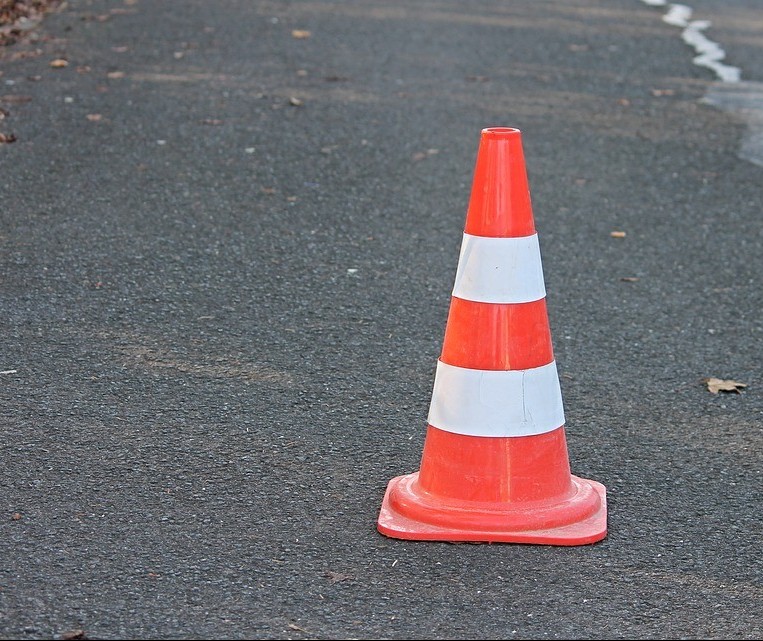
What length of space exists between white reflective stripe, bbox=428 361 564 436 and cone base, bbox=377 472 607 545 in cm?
21

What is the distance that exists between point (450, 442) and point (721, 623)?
0.87 metres

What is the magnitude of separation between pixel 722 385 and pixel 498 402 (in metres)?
1.38

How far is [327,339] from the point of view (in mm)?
4605

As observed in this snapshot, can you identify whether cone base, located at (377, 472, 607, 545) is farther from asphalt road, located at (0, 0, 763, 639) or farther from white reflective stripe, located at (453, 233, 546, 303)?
white reflective stripe, located at (453, 233, 546, 303)

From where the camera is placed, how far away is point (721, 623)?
278 cm

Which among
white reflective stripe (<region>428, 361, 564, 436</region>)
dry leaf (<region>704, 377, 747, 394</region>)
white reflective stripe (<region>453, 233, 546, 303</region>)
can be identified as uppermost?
white reflective stripe (<region>453, 233, 546, 303</region>)

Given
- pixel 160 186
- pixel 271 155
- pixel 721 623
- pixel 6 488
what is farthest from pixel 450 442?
pixel 271 155

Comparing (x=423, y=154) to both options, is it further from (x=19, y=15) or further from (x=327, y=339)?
(x=19, y=15)

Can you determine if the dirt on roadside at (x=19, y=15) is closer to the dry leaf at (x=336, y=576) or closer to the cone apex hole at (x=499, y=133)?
the cone apex hole at (x=499, y=133)

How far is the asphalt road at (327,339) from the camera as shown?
9.51ft

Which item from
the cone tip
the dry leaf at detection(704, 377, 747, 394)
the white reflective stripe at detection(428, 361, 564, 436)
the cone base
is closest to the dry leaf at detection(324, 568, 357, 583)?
the cone base

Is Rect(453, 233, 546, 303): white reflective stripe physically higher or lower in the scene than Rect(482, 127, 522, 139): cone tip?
lower

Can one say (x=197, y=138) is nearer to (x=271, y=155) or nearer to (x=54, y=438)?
(x=271, y=155)

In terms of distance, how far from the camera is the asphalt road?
9.51 feet
